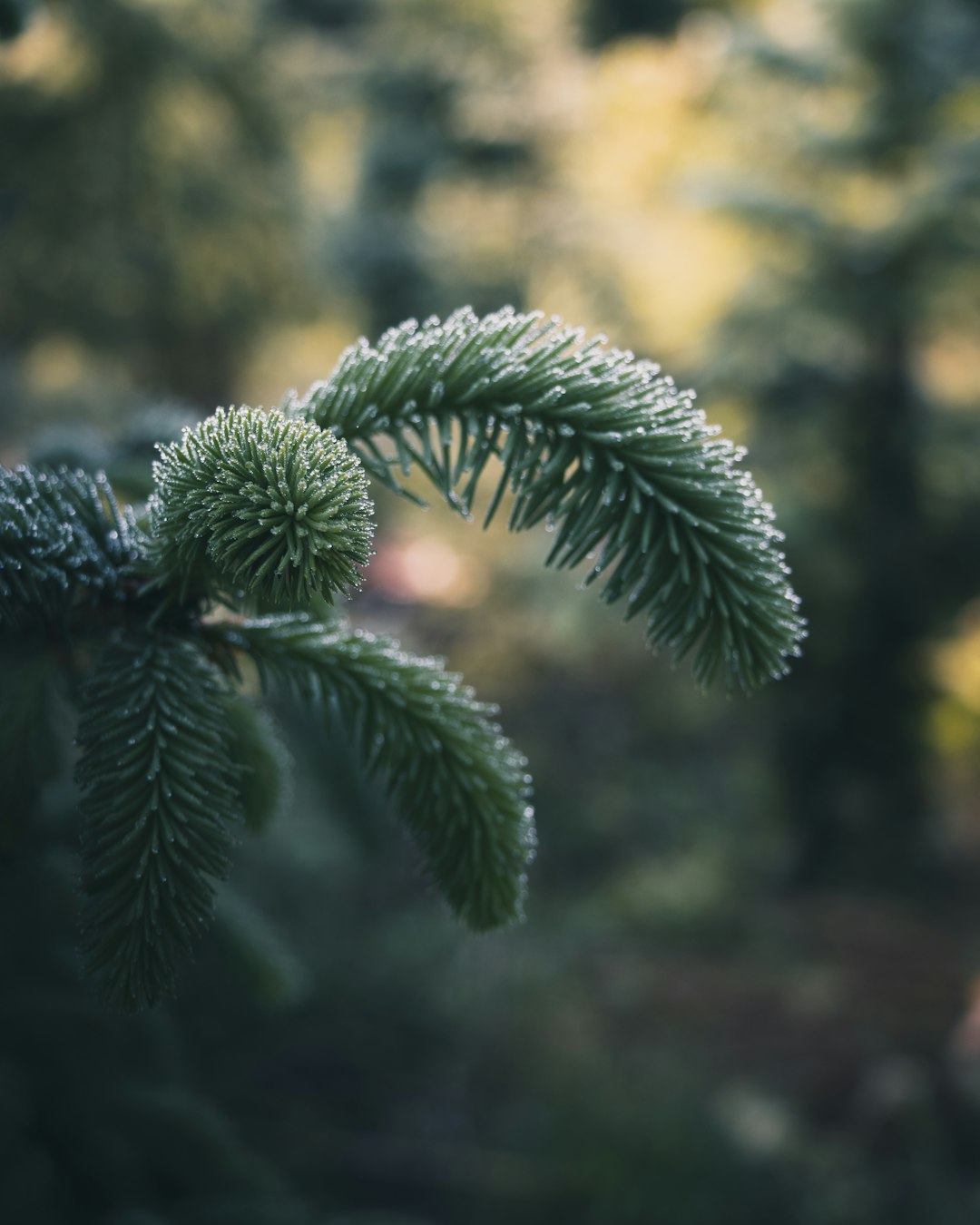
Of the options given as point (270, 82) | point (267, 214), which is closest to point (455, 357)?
point (267, 214)

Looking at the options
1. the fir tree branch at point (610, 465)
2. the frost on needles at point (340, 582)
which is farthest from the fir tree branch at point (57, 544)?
the fir tree branch at point (610, 465)

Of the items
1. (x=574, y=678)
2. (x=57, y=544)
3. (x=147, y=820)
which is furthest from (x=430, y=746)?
(x=574, y=678)

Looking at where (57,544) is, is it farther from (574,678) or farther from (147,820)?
(574,678)

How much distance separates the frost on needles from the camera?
81 centimetres

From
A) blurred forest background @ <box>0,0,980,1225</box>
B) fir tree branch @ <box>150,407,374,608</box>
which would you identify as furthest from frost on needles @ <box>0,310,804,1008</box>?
blurred forest background @ <box>0,0,980,1225</box>

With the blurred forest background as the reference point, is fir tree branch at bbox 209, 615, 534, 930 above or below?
below

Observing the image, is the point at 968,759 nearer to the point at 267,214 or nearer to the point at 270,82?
the point at 267,214

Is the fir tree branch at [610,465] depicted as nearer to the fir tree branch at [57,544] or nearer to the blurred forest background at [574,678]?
the fir tree branch at [57,544]

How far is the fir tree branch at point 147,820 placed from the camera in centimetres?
84

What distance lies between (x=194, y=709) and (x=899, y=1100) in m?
4.57

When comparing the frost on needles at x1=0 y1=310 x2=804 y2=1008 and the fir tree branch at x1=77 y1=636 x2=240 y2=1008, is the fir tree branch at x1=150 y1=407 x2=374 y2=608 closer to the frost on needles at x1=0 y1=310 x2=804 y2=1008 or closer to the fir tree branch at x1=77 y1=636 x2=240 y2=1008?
the frost on needles at x1=0 y1=310 x2=804 y2=1008

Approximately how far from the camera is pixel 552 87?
9969 mm

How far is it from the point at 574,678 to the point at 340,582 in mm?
8957

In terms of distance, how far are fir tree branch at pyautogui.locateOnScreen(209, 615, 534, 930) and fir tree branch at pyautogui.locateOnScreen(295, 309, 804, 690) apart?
0.62 feet
